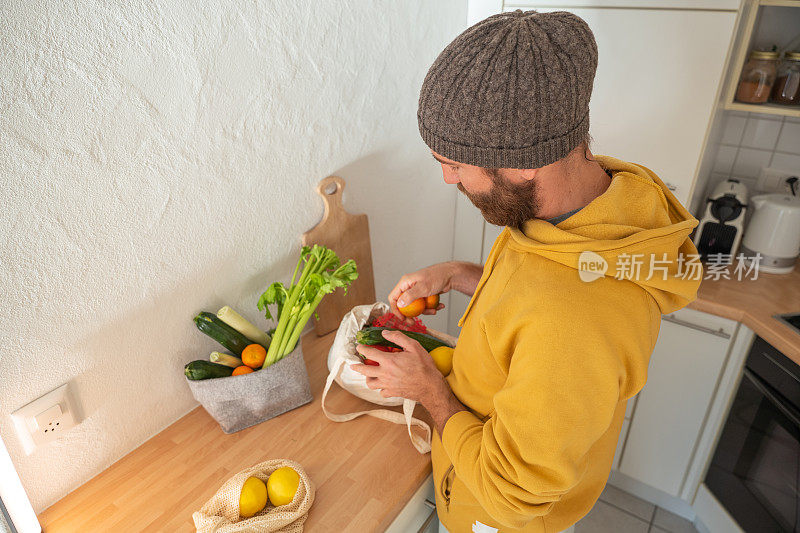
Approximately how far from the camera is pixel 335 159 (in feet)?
4.42

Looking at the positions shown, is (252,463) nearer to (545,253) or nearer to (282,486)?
(282,486)

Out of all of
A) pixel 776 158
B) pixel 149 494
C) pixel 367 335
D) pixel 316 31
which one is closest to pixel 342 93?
pixel 316 31

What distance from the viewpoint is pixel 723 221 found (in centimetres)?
169

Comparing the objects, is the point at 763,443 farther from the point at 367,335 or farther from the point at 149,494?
the point at 149,494

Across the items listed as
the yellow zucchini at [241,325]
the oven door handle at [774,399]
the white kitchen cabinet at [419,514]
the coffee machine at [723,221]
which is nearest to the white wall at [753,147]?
the coffee machine at [723,221]

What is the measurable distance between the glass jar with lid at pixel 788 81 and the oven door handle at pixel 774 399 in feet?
2.70

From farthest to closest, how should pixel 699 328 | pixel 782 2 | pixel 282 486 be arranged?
pixel 699 328 < pixel 782 2 < pixel 282 486

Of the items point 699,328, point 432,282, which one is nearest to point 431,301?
point 432,282

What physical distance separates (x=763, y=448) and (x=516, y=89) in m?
1.45

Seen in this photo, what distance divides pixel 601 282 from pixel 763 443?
3.87 ft

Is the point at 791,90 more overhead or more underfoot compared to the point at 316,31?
more underfoot

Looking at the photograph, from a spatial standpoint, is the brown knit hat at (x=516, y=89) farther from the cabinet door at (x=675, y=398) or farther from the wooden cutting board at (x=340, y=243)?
the cabinet door at (x=675, y=398)

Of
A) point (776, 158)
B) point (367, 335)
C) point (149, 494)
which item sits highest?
point (776, 158)
